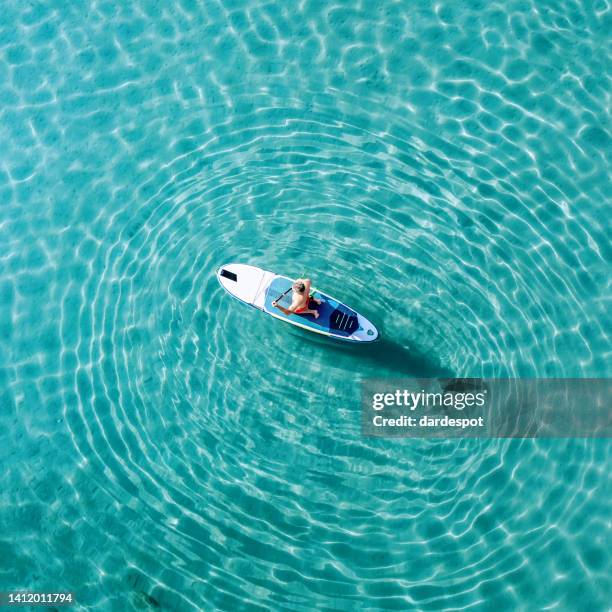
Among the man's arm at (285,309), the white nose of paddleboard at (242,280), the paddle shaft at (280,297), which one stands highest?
the white nose of paddleboard at (242,280)

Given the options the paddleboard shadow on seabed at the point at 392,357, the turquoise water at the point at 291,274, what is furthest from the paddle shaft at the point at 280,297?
the paddleboard shadow on seabed at the point at 392,357

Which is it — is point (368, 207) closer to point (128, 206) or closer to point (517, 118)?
point (517, 118)

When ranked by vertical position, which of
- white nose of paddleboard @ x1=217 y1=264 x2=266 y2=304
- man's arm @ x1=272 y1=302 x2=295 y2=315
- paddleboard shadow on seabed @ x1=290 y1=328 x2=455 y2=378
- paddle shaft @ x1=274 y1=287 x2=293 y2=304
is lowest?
paddleboard shadow on seabed @ x1=290 y1=328 x2=455 y2=378

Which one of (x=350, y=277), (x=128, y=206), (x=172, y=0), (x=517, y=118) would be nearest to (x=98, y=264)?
(x=128, y=206)

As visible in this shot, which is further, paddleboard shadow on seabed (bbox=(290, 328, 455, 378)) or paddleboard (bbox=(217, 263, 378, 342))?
paddleboard shadow on seabed (bbox=(290, 328, 455, 378))

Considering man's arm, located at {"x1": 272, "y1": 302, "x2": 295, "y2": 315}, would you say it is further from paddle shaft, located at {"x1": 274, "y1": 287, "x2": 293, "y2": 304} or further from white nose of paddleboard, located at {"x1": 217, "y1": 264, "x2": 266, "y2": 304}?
white nose of paddleboard, located at {"x1": 217, "y1": 264, "x2": 266, "y2": 304}

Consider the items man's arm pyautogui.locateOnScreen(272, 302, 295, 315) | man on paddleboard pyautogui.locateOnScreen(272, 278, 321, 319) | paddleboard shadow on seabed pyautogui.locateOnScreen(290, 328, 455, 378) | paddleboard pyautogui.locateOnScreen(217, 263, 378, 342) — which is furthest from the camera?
paddleboard shadow on seabed pyautogui.locateOnScreen(290, 328, 455, 378)

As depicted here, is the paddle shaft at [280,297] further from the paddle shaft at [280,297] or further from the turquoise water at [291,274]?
the turquoise water at [291,274]

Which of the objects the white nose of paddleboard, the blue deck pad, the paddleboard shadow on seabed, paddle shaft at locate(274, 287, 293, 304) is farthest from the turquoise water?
paddle shaft at locate(274, 287, 293, 304)
